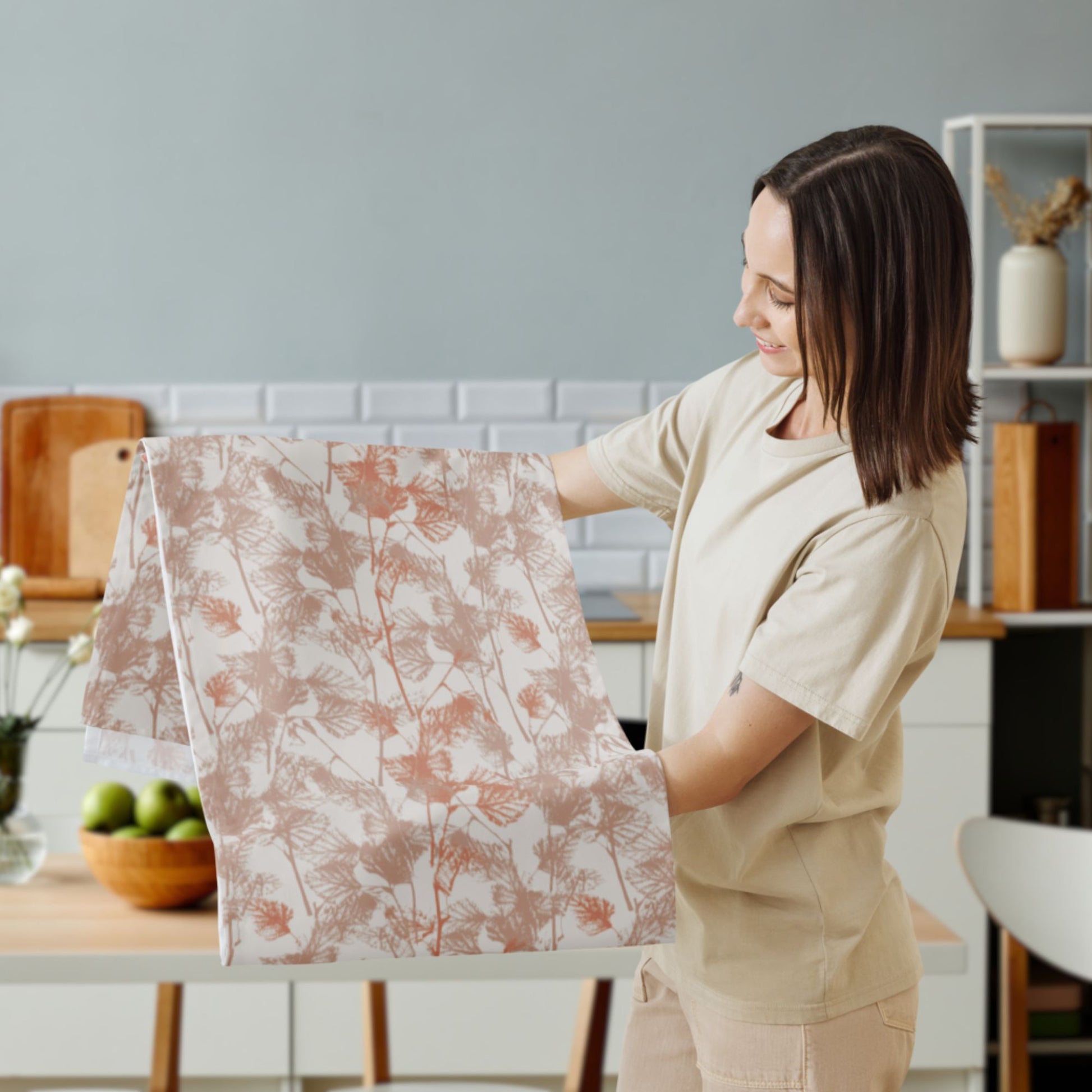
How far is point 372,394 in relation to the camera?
2875 millimetres

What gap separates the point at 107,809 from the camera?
52.5 inches

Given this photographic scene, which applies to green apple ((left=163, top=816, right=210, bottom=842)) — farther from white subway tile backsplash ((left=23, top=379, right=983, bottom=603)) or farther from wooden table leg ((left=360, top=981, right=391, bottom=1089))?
white subway tile backsplash ((left=23, top=379, right=983, bottom=603))

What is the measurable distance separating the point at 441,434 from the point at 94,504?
0.75 metres

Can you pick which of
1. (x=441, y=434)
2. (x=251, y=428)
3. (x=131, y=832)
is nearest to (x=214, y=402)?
(x=251, y=428)

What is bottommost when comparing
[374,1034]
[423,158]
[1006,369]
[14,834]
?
[374,1034]

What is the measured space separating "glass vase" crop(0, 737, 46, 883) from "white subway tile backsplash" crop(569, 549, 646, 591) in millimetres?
1626

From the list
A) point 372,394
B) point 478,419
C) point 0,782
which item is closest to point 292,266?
point 372,394

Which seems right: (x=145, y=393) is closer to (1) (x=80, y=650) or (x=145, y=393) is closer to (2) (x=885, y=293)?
(1) (x=80, y=650)

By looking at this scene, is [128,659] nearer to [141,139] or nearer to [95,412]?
[95,412]

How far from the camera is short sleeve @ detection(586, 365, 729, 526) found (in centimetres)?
116

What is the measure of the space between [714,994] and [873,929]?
14 cm

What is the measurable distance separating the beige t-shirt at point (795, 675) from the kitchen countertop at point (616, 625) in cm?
124

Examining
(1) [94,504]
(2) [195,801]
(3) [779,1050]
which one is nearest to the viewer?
(3) [779,1050]

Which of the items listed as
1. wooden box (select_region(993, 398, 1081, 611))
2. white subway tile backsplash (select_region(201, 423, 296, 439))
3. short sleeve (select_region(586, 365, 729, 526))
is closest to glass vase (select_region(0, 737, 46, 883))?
short sleeve (select_region(586, 365, 729, 526))
